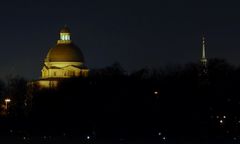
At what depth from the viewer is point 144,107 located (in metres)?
116

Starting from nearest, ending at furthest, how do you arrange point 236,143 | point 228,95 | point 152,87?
point 236,143 < point 228,95 < point 152,87

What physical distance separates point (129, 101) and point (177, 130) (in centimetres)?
1121

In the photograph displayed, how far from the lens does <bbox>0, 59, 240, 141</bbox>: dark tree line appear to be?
356ft

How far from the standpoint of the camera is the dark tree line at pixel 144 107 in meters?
109

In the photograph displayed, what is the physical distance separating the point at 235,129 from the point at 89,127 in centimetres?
1328

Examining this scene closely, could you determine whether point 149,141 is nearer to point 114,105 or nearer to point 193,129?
point 193,129

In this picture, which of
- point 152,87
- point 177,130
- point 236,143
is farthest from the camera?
point 152,87

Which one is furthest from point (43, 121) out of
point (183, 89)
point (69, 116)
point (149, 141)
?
point (149, 141)

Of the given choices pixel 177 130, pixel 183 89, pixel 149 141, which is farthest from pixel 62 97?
pixel 149 141

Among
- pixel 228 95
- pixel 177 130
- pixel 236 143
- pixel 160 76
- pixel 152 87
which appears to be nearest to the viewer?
pixel 236 143

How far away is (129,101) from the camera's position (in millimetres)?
117562

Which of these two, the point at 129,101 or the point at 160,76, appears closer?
the point at 129,101

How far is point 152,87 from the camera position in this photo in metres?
125

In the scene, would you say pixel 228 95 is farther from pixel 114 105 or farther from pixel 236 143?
pixel 236 143
